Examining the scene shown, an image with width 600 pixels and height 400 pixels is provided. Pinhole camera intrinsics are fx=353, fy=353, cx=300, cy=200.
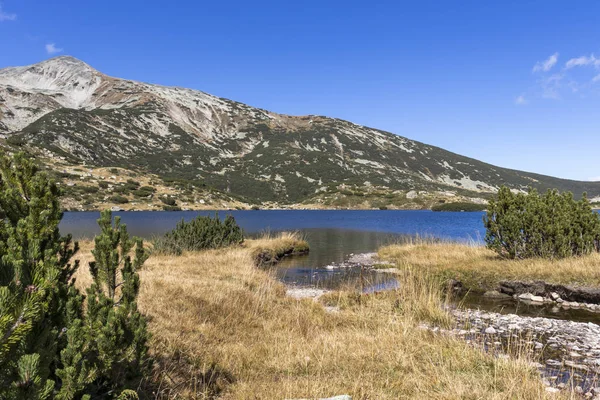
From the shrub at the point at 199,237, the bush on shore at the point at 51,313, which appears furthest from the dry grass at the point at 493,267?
the bush on shore at the point at 51,313

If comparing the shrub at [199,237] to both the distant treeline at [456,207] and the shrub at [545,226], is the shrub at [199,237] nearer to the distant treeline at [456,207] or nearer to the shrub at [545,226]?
the shrub at [545,226]

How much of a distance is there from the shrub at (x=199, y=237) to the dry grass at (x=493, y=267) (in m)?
10.6

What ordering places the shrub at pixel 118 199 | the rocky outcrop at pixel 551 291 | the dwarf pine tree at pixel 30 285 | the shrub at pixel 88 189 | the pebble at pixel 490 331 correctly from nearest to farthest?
the dwarf pine tree at pixel 30 285
the pebble at pixel 490 331
the rocky outcrop at pixel 551 291
the shrub at pixel 88 189
the shrub at pixel 118 199

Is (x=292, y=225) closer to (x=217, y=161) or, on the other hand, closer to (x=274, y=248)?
(x=274, y=248)

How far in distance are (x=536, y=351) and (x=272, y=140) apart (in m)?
194

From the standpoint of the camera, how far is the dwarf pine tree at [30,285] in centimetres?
186

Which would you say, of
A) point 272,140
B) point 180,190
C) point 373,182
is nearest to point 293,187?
point 373,182

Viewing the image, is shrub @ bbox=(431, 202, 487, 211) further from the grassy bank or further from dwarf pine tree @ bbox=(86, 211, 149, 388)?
dwarf pine tree @ bbox=(86, 211, 149, 388)

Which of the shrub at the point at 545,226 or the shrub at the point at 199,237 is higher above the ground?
the shrub at the point at 545,226

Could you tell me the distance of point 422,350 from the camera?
6383mm

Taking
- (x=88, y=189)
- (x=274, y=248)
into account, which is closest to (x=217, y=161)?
(x=88, y=189)

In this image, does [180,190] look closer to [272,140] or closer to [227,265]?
[227,265]

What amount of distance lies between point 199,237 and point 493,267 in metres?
14.8

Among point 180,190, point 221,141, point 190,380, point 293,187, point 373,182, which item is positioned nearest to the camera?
point 190,380
